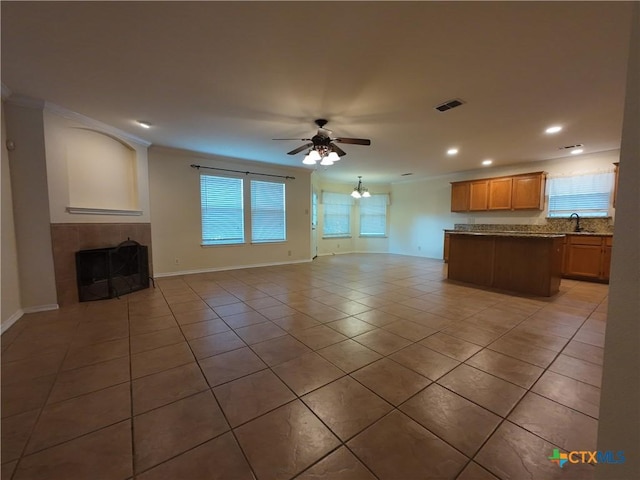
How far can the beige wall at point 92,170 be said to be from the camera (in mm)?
3363

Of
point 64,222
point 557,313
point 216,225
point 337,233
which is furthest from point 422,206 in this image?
point 64,222

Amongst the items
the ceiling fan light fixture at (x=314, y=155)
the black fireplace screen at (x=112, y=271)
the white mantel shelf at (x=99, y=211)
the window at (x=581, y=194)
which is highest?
the ceiling fan light fixture at (x=314, y=155)

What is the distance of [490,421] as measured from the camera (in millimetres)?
1519

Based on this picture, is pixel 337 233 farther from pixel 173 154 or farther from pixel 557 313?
pixel 557 313

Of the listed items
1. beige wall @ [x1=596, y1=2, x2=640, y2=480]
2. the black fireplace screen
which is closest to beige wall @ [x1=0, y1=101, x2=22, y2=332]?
the black fireplace screen

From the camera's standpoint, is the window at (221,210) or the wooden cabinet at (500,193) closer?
the window at (221,210)

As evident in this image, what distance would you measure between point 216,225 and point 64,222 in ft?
8.63

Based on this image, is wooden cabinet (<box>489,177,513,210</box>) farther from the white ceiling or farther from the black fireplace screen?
the black fireplace screen

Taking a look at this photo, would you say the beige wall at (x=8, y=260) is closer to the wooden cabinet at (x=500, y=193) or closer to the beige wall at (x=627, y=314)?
the beige wall at (x=627, y=314)

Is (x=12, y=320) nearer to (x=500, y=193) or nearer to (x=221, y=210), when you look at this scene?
(x=221, y=210)

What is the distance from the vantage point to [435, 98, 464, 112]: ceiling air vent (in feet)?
9.84

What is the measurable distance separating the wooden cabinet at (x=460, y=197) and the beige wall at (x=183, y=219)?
4.81 meters

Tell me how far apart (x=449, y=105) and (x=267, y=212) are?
4593 millimetres

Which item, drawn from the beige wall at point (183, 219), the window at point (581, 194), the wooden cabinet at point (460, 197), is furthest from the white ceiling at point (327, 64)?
the wooden cabinet at point (460, 197)
